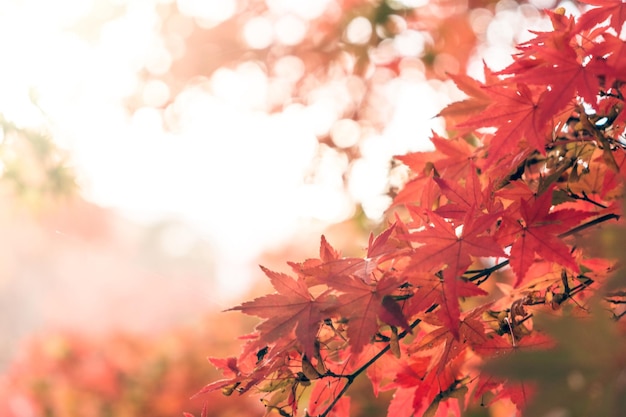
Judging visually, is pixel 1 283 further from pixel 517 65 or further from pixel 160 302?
pixel 517 65

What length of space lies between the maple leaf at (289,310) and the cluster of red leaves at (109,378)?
338 centimetres

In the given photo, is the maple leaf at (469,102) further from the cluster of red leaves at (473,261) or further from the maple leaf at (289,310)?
the maple leaf at (289,310)

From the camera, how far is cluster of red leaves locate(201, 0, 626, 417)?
663 millimetres

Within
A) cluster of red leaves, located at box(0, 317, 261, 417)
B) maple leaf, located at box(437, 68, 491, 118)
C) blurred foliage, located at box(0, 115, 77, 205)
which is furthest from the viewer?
cluster of red leaves, located at box(0, 317, 261, 417)

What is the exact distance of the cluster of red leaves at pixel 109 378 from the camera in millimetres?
3869

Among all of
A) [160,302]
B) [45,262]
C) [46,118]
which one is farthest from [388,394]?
[45,262]

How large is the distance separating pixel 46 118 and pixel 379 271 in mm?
1645

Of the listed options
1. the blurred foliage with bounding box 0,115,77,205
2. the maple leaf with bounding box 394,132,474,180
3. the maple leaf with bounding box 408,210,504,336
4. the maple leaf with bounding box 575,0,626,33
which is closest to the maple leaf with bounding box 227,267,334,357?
the maple leaf with bounding box 408,210,504,336

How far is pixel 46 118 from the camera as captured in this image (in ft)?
6.49

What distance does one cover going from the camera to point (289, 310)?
2.27ft

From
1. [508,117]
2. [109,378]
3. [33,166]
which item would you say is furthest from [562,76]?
[109,378]

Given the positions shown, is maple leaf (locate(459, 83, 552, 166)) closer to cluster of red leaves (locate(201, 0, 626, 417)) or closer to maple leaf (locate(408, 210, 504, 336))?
cluster of red leaves (locate(201, 0, 626, 417))


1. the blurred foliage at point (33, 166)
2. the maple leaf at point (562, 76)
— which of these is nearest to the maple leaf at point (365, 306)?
the maple leaf at point (562, 76)

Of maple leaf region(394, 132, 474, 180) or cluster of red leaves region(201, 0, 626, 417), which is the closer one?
cluster of red leaves region(201, 0, 626, 417)
